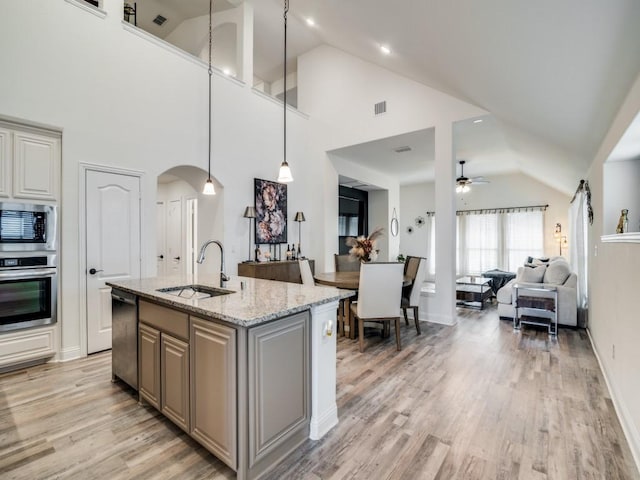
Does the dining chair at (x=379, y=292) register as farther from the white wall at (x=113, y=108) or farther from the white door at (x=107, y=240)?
the white door at (x=107, y=240)

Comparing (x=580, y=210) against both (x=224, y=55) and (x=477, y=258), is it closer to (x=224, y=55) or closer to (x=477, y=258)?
(x=477, y=258)

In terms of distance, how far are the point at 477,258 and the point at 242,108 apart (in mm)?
7325

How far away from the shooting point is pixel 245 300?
76.4 inches

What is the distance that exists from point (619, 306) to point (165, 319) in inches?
131

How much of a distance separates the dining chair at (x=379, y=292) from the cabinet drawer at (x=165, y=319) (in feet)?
6.85

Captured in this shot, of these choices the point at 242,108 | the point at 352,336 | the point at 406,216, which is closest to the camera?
the point at 352,336

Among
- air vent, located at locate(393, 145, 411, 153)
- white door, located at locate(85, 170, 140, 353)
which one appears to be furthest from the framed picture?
air vent, located at locate(393, 145, 411, 153)

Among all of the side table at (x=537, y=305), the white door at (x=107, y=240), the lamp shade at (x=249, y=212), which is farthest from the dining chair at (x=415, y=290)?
the white door at (x=107, y=240)

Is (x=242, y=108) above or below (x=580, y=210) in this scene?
above

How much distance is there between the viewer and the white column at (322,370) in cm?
197

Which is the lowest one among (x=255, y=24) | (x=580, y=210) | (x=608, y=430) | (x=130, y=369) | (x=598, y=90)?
(x=608, y=430)

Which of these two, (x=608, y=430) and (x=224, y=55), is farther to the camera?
(x=224, y=55)

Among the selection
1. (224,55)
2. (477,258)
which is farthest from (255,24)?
(477,258)

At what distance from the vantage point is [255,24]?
5590 millimetres
